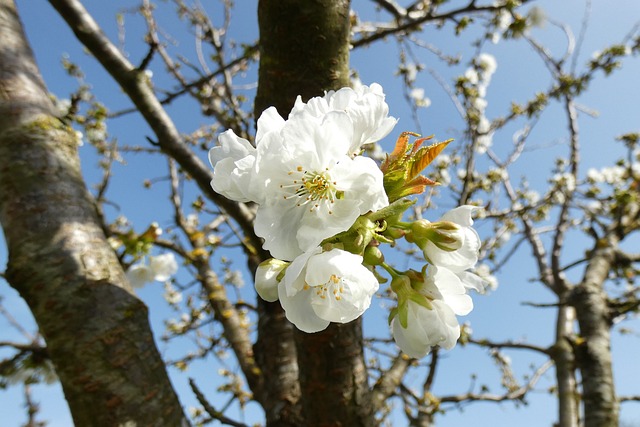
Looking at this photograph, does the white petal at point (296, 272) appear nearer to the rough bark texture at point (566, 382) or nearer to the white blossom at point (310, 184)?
the white blossom at point (310, 184)

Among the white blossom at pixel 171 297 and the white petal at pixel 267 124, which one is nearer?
the white petal at pixel 267 124

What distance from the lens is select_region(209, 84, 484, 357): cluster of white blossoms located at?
31.6 inches

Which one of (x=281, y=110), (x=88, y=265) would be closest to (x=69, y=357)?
(x=88, y=265)

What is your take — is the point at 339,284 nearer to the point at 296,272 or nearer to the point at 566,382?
the point at 296,272

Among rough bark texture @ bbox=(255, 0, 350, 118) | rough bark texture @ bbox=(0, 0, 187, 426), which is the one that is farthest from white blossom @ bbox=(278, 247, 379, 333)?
rough bark texture @ bbox=(0, 0, 187, 426)

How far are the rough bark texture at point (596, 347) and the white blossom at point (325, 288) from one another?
3.73m

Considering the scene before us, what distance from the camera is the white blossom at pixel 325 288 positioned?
0.81 metres

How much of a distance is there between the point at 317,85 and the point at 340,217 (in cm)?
93

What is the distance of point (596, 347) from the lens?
12.9 feet

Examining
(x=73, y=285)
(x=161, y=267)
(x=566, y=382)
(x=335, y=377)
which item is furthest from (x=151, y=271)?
(x=566, y=382)

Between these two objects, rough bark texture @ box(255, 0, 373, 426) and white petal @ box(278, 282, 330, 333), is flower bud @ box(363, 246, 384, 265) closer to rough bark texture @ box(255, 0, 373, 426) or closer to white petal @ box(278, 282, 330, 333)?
white petal @ box(278, 282, 330, 333)

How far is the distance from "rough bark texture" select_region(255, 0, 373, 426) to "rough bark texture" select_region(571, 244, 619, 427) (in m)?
2.78

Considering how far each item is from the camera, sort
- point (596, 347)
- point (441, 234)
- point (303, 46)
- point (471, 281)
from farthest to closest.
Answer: point (596, 347)
point (303, 46)
point (471, 281)
point (441, 234)

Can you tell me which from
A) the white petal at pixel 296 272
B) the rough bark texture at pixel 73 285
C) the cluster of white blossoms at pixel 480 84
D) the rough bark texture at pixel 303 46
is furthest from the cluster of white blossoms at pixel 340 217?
the cluster of white blossoms at pixel 480 84
